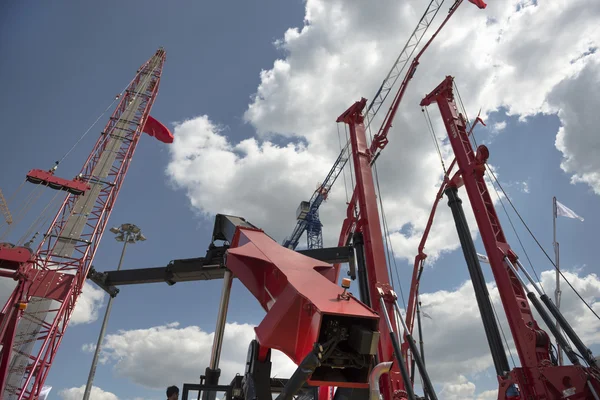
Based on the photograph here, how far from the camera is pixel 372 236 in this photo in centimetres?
1279

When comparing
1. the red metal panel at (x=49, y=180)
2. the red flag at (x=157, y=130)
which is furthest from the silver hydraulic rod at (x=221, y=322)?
the red flag at (x=157, y=130)

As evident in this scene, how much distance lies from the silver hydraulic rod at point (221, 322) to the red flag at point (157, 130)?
Result: 34.0 meters

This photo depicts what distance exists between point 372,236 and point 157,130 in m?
31.0

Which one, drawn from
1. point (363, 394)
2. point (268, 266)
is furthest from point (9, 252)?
point (363, 394)

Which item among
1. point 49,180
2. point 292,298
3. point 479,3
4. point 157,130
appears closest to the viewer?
point 292,298

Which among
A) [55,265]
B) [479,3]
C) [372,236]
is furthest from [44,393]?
[479,3]

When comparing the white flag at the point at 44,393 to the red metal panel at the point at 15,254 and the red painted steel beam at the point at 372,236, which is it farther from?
the red painted steel beam at the point at 372,236

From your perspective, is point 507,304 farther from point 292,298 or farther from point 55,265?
point 55,265

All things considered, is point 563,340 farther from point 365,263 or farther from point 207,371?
point 207,371

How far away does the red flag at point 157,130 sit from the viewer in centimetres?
3675

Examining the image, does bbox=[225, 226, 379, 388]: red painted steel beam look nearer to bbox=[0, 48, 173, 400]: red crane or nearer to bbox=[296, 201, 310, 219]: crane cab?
bbox=[0, 48, 173, 400]: red crane

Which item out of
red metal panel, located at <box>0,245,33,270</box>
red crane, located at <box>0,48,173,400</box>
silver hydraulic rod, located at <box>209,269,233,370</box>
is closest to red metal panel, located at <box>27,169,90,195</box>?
red crane, located at <box>0,48,173,400</box>

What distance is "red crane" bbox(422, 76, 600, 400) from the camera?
27.8 feet

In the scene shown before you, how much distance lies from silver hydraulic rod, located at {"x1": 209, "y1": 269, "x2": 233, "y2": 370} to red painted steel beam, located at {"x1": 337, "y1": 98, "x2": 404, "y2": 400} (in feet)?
18.1
